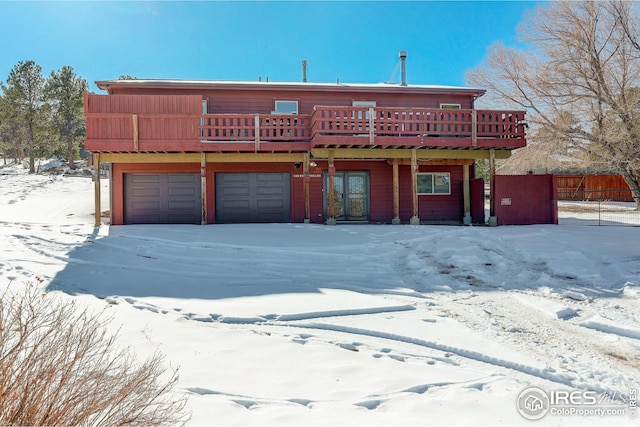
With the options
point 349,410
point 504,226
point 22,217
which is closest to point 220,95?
point 22,217

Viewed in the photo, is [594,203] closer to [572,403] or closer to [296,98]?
[296,98]

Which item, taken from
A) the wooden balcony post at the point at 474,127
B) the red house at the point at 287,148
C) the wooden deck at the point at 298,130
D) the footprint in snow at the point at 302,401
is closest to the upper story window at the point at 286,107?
the red house at the point at 287,148

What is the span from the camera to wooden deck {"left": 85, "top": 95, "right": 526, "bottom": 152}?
12.6 meters

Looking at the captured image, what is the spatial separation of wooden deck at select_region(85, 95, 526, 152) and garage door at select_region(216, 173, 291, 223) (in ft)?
6.21

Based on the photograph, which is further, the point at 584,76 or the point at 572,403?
the point at 584,76

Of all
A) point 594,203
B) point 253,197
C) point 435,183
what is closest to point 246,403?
point 253,197

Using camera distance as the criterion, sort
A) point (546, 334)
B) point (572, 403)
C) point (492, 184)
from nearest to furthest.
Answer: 1. point (572, 403)
2. point (546, 334)
3. point (492, 184)

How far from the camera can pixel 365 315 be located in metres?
5.12

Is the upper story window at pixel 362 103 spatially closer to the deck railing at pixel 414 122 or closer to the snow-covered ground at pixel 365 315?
the deck railing at pixel 414 122

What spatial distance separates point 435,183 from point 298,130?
6.55 m

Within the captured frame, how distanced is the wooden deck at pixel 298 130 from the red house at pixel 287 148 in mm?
36

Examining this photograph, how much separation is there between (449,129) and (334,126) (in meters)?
4.99

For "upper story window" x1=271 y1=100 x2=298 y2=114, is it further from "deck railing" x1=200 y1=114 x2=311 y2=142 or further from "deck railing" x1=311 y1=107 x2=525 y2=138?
"deck railing" x1=311 y1=107 x2=525 y2=138

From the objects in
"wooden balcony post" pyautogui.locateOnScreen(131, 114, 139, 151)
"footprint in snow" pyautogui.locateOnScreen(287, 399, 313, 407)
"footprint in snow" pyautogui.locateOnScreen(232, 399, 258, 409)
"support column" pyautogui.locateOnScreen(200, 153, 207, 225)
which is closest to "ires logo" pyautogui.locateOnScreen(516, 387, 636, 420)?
"footprint in snow" pyautogui.locateOnScreen(287, 399, 313, 407)
